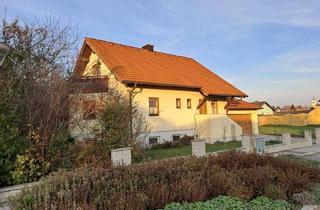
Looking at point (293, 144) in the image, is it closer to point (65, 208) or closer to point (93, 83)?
point (93, 83)

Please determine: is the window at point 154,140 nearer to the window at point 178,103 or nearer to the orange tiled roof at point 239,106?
the window at point 178,103

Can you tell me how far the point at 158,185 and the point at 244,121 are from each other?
892 inches

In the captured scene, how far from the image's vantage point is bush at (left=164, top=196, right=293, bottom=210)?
566 centimetres

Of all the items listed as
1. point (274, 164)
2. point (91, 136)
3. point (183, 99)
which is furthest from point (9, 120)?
point (183, 99)

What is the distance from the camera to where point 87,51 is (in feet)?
74.0

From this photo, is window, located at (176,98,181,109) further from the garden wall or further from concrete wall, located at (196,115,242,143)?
the garden wall

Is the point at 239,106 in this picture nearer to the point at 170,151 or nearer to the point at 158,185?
the point at 170,151

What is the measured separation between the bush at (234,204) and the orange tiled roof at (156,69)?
13822 mm

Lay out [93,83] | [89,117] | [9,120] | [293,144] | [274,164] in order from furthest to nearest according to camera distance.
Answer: [293,144]
[93,83]
[89,117]
[9,120]
[274,164]

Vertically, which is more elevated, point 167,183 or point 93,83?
point 93,83

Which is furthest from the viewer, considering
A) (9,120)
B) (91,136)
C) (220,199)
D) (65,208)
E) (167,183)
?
(91,136)

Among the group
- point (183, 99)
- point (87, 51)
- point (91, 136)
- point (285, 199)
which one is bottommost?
point (285, 199)

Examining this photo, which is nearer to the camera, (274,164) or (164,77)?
(274,164)

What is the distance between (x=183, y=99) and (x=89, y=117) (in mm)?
10264
